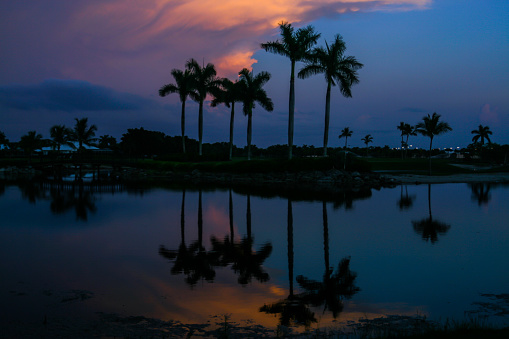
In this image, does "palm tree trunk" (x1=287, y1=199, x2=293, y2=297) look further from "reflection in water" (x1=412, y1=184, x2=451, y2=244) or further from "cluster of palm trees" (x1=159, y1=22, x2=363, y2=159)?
"cluster of palm trees" (x1=159, y1=22, x2=363, y2=159)

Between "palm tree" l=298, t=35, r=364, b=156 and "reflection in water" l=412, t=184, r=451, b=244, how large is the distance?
3129 cm

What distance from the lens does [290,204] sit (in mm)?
28281

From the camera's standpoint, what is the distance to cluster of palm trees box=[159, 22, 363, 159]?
5163 centimetres

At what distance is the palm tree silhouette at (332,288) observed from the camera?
373 inches

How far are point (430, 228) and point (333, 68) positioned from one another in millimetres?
35898

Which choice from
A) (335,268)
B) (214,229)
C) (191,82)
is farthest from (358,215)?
(191,82)

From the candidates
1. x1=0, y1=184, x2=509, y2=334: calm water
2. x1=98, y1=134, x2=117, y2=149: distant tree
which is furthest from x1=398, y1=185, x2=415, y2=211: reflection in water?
x1=98, y1=134, x2=117, y2=149: distant tree

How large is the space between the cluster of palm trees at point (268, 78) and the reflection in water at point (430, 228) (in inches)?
1240

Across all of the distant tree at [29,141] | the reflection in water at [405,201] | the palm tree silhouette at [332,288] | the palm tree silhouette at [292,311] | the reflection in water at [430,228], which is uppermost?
the distant tree at [29,141]

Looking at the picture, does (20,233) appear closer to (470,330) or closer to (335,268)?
(335,268)

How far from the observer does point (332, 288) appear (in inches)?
416

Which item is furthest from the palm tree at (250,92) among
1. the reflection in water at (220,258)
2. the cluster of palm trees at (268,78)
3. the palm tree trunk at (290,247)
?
the reflection in water at (220,258)

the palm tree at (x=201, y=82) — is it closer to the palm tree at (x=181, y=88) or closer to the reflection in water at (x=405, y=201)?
the palm tree at (x=181, y=88)

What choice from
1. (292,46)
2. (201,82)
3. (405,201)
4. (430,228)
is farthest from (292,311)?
(201,82)
